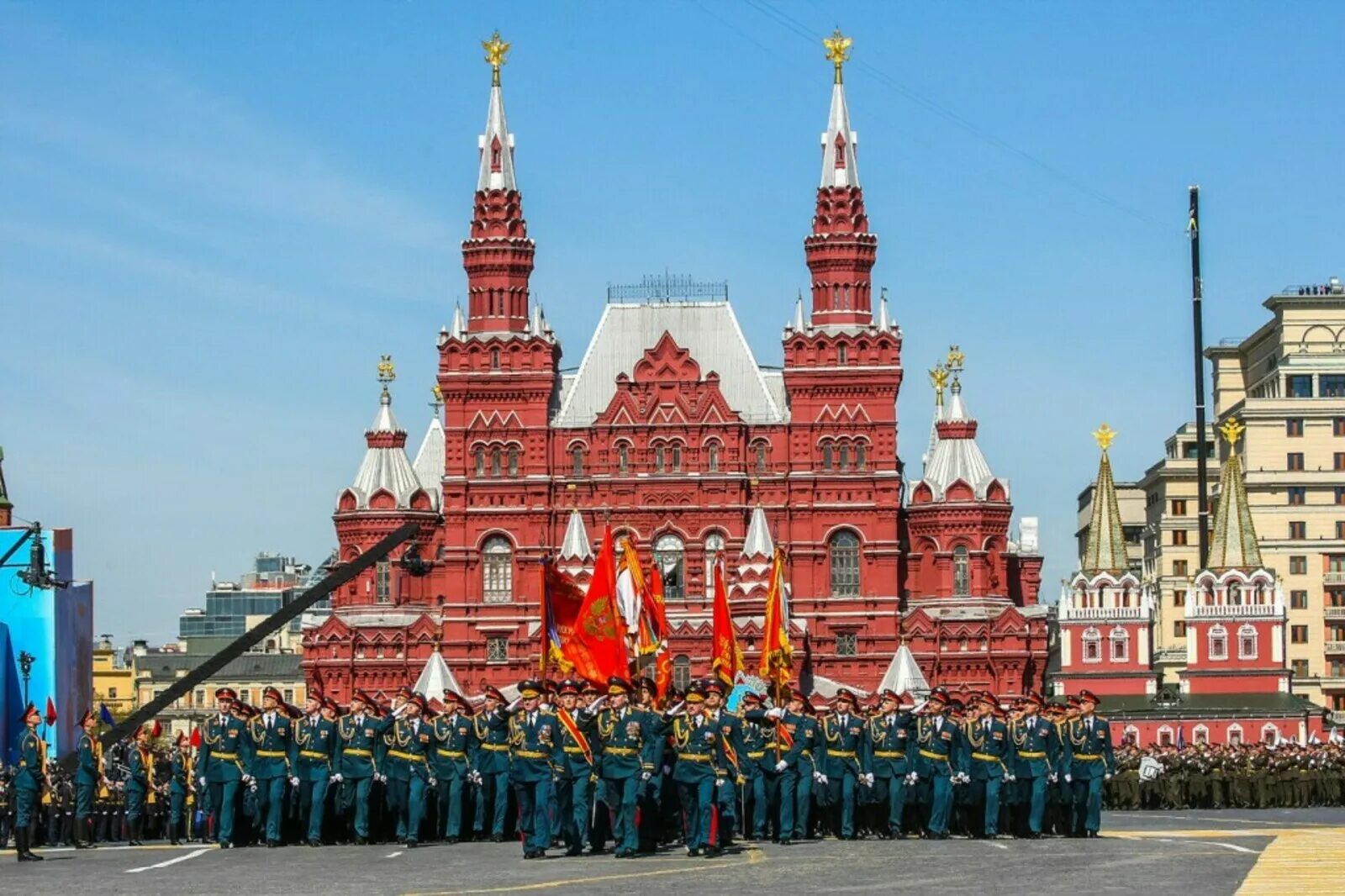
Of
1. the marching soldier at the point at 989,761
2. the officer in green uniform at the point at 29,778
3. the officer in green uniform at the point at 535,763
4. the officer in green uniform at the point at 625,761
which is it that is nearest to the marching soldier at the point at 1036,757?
the marching soldier at the point at 989,761

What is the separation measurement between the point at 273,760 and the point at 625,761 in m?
4.59

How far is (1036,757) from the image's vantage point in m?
31.6

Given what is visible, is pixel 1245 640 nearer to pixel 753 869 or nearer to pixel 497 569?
pixel 497 569

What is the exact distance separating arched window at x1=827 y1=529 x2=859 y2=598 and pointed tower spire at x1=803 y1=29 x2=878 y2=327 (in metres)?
7.21

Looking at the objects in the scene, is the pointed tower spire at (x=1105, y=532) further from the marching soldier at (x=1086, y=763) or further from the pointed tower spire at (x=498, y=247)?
the marching soldier at (x=1086, y=763)

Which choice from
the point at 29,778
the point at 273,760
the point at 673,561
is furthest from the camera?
the point at 673,561

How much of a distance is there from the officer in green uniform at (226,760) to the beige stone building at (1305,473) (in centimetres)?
7902

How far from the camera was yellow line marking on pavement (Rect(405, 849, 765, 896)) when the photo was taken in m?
23.5

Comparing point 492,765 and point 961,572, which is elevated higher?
point 961,572

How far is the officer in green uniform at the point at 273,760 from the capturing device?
30734 mm

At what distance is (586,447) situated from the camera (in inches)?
3593

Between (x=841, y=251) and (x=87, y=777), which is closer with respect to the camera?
(x=87, y=777)

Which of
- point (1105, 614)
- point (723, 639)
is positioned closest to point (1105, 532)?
point (1105, 614)

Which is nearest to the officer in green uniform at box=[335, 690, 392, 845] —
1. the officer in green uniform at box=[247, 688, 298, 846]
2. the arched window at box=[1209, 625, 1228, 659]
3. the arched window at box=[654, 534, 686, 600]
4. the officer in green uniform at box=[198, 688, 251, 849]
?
the officer in green uniform at box=[247, 688, 298, 846]
